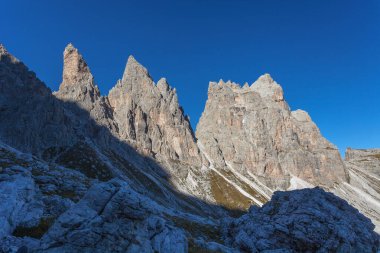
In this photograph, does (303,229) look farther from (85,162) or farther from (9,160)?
(85,162)

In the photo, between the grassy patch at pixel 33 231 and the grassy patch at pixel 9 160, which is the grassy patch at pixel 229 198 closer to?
the grassy patch at pixel 9 160

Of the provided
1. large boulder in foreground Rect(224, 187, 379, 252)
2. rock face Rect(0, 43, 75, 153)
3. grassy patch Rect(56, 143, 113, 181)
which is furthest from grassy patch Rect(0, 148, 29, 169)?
rock face Rect(0, 43, 75, 153)

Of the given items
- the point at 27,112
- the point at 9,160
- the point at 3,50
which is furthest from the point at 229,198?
the point at 9,160

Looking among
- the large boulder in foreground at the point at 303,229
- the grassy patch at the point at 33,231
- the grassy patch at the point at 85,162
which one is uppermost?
the large boulder in foreground at the point at 303,229

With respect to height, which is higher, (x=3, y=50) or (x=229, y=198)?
(x=3, y=50)

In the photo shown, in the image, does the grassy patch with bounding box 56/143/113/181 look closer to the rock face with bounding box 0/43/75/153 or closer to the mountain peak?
the rock face with bounding box 0/43/75/153

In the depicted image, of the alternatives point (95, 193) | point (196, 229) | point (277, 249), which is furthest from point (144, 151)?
point (95, 193)

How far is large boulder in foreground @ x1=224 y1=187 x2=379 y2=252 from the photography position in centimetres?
3366

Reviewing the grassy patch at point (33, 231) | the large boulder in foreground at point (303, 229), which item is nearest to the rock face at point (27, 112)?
the large boulder in foreground at point (303, 229)

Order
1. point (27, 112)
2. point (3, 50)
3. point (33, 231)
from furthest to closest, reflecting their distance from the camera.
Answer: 1. point (3, 50)
2. point (27, 112)
3. point (33, 231)

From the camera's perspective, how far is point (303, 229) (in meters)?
34.7

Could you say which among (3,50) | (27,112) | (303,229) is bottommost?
(27,112)

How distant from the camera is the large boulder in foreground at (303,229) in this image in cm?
3366

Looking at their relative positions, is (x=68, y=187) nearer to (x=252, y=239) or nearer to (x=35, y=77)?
(x=252, y=239)
